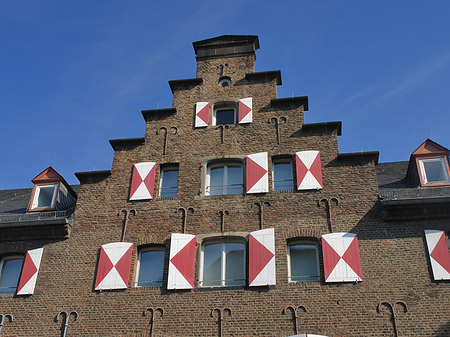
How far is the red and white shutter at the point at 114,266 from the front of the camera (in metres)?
14.1

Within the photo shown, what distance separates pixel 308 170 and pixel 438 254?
4.09m

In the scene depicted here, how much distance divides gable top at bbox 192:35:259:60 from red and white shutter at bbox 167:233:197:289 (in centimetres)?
714

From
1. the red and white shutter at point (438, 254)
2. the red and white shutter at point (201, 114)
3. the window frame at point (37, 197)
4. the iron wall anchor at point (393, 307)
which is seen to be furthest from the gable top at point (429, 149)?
the window frame at point (37, 197)

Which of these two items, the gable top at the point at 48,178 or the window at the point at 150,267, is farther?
the gable top at the point at 48,178

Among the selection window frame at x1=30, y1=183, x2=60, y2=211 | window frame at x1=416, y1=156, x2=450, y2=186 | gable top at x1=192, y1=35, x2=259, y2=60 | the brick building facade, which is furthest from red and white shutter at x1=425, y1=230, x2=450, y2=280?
window frame at x1=30, y1=183, x2=60, y2=211

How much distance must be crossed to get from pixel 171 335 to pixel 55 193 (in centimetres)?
656

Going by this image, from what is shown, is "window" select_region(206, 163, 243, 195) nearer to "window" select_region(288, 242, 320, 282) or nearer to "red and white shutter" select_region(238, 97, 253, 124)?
"red and white shutter" select_region(238, 97, 253, 124)

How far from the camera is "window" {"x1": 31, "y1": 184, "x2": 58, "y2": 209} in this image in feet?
55.2

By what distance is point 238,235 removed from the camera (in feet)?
46.9

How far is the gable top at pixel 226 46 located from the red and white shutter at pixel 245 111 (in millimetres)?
2230

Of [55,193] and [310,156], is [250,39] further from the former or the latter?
[55,193]

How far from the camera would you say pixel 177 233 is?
1464cm

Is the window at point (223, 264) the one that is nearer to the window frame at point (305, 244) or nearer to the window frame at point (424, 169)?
the window frame at point (305, 244)

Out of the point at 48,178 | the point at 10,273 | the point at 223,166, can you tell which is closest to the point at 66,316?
the point at 10,273
